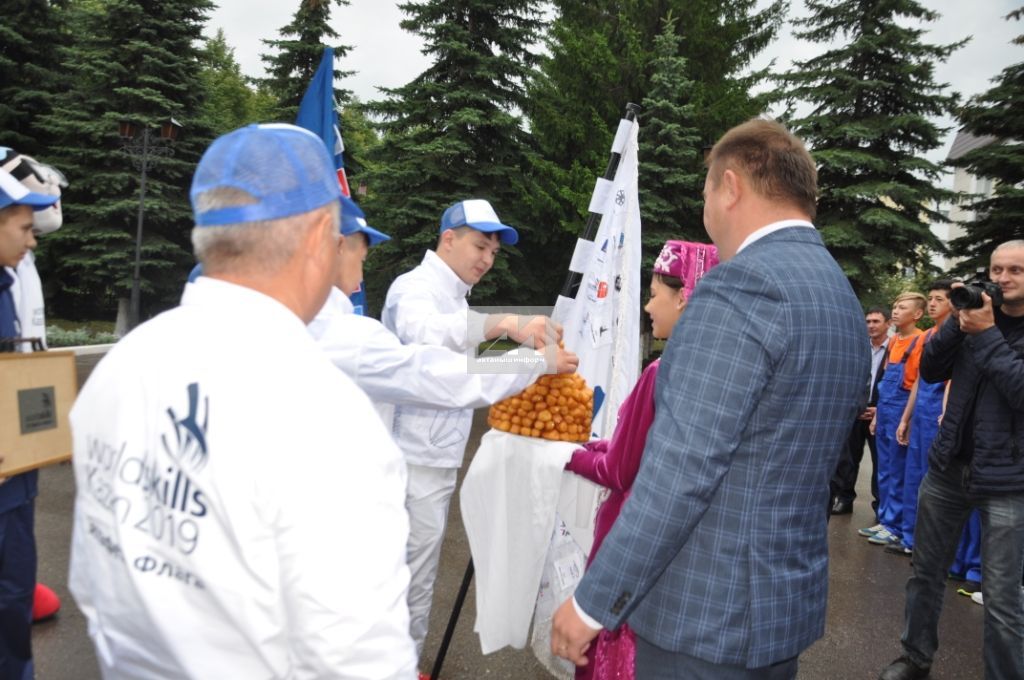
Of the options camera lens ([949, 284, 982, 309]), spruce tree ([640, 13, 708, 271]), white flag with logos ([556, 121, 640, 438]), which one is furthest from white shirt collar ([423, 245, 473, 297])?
spruce tree ([640, 13, 708, 271])

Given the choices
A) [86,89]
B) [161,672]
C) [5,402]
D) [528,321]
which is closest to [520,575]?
[528,321]

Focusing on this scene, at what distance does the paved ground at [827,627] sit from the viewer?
12.4 ft

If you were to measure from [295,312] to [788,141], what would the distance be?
142cm

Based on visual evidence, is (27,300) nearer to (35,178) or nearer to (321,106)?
(35,178)

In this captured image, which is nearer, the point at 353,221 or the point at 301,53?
the point at 353,221

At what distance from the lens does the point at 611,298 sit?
3.81 m

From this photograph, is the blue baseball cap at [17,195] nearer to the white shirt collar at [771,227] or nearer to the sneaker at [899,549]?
the white shirt collar at [771,227]

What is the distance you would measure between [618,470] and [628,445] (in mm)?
106

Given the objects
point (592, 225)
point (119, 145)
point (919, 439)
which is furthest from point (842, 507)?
point (119, 145)

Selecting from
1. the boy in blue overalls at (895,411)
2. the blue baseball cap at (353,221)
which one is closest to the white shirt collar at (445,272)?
the blue baseball cap at (353,221)

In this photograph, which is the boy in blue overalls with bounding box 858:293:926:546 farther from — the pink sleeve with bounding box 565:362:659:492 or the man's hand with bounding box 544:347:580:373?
the pink sleeve with bounding box 565:362:659:492

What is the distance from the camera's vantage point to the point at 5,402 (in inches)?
103

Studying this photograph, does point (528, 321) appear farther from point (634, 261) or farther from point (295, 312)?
point (295, 312)

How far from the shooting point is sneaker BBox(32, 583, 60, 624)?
4.05 m
